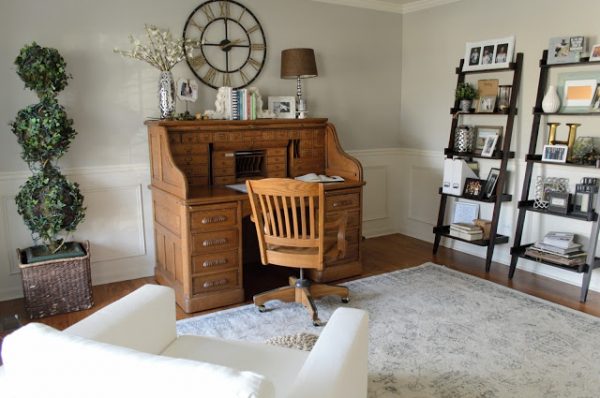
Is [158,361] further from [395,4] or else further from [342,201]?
[395,4]

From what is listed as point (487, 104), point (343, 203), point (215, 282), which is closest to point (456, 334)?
point (343, 203)

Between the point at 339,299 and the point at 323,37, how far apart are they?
2398 millimetres

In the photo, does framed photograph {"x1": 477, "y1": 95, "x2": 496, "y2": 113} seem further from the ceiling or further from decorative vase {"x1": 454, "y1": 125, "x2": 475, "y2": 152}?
the ceiling

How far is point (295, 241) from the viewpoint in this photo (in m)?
3.01

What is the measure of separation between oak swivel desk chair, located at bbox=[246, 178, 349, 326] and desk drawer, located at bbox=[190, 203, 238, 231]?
9.6 inches

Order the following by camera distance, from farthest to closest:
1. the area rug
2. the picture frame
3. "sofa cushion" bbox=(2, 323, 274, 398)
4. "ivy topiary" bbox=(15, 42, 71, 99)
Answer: the picture frame
"ivy topiary" bbox=(15, 42, 71, 99)
the area rug
"sofa cushion" bbox=(2, 323, 274, 398)

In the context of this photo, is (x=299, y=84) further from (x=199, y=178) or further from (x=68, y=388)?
(x=68, y=388)

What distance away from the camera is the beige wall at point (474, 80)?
12.1ft

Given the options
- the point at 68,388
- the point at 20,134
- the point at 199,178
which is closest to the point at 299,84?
the point at 199,178

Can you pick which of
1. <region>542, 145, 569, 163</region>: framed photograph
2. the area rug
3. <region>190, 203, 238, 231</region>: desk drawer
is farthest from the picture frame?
<region>190, 203, 238, 231</region>: desk drawer

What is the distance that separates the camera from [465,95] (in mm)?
4266

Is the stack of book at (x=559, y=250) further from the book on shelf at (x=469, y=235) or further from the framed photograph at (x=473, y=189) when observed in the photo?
the framed photograph at (x=473, y=189)

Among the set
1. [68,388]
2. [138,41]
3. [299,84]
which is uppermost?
[138,41]

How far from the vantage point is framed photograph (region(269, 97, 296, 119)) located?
4.14 metres
